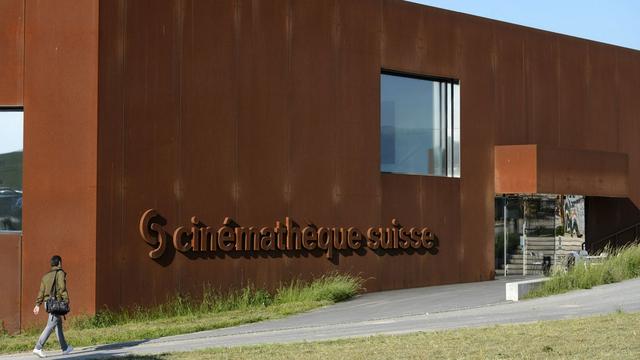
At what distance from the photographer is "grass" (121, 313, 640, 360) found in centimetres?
1491

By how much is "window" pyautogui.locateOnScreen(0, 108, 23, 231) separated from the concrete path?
5045 millimetres

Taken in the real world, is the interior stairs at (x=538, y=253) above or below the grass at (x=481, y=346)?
above

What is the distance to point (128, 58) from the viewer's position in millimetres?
23156

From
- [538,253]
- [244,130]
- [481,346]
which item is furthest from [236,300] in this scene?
[538,253]

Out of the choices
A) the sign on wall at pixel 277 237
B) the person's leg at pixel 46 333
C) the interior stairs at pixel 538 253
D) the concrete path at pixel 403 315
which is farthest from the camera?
the interior stairs at pixel 538 253

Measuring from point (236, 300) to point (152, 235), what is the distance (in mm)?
2739

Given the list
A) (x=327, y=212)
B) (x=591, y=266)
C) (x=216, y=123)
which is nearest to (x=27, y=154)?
(x=216, y=123)

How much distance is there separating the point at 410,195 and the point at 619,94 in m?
11.4

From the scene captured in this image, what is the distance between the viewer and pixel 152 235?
23281mm

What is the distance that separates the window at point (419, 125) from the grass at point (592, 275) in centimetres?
519

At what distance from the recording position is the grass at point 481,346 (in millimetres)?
14914

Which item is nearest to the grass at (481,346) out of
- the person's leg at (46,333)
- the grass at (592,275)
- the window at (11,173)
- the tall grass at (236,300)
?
the person's leg at (46,333)

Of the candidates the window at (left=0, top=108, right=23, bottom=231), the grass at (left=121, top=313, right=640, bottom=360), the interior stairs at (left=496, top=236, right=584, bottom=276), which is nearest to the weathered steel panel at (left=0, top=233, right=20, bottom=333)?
the window at (left=0, top=108, right=23, bottom=231)

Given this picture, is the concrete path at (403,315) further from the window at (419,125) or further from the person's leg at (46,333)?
the window at (419,125)
